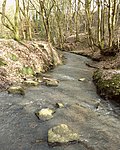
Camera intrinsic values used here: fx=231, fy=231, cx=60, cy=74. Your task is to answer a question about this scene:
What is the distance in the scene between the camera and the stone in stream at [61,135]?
283 inches

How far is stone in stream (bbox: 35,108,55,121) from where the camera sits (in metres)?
8.90

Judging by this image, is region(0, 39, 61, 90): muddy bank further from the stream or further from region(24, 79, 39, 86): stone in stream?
the stream

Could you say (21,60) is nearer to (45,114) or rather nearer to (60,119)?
(45,114)

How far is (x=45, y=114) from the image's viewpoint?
30.0 ft

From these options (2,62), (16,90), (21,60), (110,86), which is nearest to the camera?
(16,90)

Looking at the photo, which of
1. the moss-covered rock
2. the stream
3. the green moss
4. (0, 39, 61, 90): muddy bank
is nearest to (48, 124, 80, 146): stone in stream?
the stream


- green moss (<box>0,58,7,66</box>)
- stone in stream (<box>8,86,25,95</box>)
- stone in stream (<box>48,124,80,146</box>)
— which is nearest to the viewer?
stone in stream (<box>48,124,80,146</box>)

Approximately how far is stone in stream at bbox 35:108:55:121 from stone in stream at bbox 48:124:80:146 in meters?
1.01

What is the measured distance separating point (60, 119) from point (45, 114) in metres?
0.66

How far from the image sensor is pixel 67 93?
12.4 m

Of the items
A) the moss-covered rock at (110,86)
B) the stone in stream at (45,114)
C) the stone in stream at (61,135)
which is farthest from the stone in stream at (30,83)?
the stone in stream at (61,135)

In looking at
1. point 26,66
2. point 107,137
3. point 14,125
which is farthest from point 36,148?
point 26,66

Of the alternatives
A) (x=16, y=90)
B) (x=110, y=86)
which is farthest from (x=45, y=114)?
(x=110, y=86)

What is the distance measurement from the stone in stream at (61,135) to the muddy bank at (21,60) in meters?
5.38
